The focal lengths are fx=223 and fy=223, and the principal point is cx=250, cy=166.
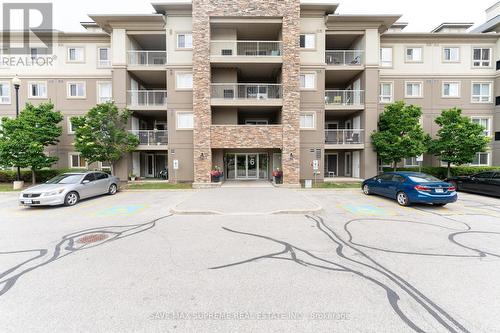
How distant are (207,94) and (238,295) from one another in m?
15.6

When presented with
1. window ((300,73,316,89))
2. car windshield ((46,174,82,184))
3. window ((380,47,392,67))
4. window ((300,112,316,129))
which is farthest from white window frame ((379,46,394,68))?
car windshield ((46,174,82,184))

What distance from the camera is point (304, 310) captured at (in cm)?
313

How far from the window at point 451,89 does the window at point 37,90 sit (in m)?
36.0

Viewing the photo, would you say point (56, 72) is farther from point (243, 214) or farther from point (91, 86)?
point (243, 214)

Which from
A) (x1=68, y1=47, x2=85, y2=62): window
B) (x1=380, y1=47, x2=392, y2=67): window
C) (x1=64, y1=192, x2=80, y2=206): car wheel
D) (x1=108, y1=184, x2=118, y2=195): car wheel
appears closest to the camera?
(x1=64, y1=192, x2=80, y2=206): car wheel

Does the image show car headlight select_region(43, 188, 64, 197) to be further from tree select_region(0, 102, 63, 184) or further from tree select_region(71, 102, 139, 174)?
tree select_region(0, 102, 63, 184)

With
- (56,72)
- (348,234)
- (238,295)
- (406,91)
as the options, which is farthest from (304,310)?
(56,72)

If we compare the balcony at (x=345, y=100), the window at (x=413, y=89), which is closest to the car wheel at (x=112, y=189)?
the balcony at (x=345, y=100)

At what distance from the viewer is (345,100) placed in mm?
19812

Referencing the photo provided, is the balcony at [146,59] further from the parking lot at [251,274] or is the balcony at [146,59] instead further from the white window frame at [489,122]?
the white window frame at [489,122]

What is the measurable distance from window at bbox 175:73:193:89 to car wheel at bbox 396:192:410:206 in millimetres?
15980

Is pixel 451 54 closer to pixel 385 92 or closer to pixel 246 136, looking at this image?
→ pixel 385 92

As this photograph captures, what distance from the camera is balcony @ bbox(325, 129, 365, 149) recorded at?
18.5 m

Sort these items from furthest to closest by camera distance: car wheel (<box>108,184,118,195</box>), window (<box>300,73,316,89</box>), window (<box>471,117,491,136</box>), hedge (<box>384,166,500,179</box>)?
1. window (<box>471,117,491,136</box>)
2. hedge (<box>384,166,500,179</box>)
3. window (<box>300,73,316,89</box>)
4. car wheel (<box>108,184,118,195</box>)
